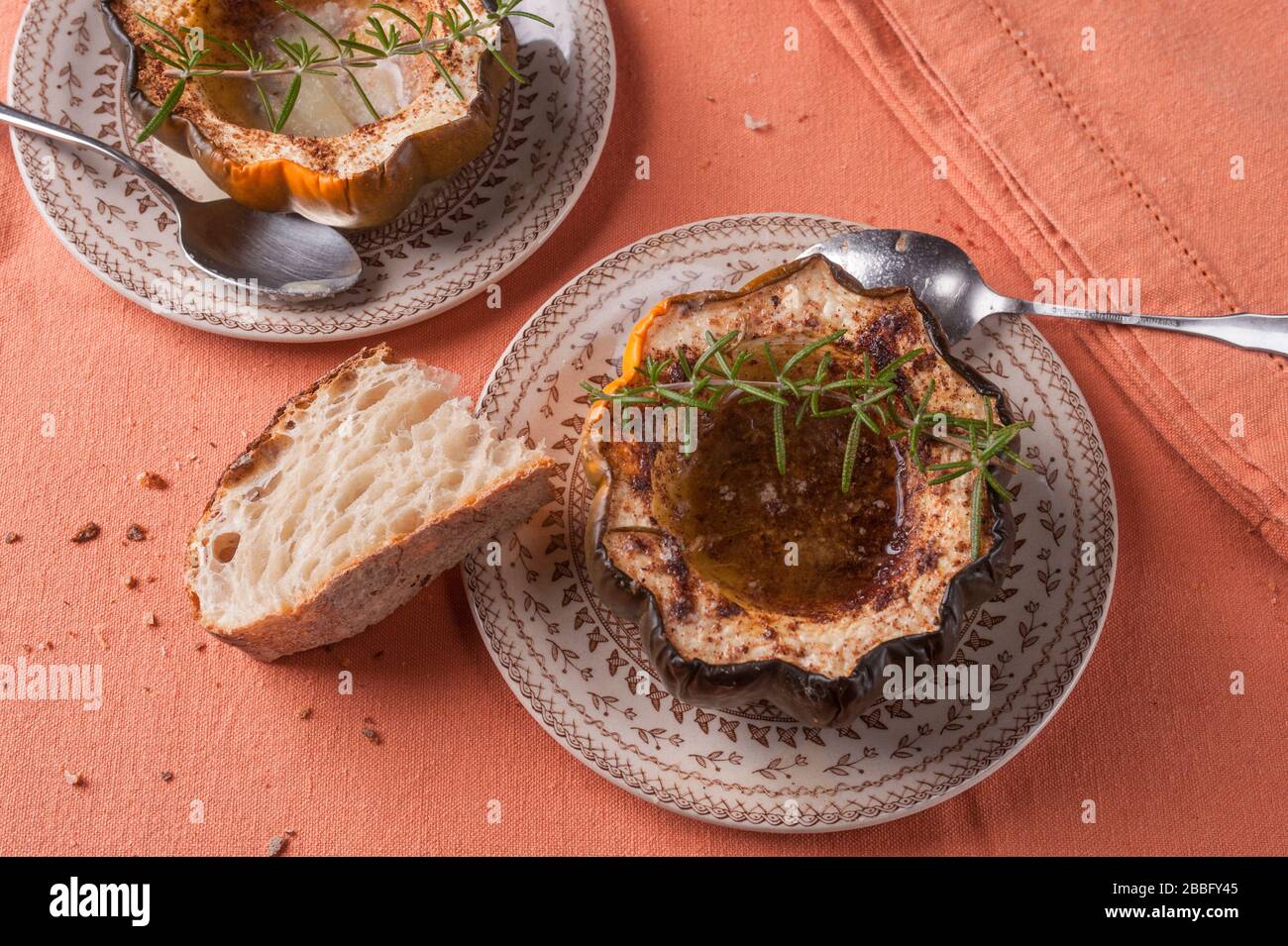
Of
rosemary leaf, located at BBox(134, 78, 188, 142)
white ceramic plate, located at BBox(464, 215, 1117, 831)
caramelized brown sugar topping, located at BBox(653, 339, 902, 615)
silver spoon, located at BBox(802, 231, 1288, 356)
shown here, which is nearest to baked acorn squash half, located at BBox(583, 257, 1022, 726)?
caramelized brown sugar topping, located at BBox(653, 339, 902, 615)

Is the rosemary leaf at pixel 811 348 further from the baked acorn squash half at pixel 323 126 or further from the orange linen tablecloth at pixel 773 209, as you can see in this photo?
the baked acorn squash half at pixel 323 126

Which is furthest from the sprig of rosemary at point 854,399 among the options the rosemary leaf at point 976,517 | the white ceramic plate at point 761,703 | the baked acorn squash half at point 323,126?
the baked acorn squash half at point 323,126

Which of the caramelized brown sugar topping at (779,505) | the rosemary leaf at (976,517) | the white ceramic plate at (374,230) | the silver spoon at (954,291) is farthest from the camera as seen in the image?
the white ceramic plate at (374,230)

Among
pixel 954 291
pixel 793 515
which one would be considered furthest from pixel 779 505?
pixel 954 291

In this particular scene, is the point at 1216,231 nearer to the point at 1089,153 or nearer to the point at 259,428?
the point at 1089,153

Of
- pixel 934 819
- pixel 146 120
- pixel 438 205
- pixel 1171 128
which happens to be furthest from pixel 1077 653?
pixel 146 120

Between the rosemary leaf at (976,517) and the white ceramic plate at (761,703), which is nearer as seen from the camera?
the rosemary leaf at (976,517)
